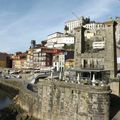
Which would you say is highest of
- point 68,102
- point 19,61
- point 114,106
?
point 19,61

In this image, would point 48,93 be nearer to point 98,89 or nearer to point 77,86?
point 77,86

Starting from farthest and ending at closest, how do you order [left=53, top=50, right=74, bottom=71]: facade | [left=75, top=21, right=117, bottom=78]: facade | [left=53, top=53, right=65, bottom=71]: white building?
1. [left=53, top=53, right=65, bottom=71]: white building
2. [left=53, top=50, right=74, bottom=71]: facade
3. [left=75, top=21, right=117, bottom=78]: facade

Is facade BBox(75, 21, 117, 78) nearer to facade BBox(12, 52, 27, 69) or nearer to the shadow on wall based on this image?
the shadow on wall

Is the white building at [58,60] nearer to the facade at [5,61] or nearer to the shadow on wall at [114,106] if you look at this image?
the facade at [5,61]

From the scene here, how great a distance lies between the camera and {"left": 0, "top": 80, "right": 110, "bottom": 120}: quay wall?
1086 inches

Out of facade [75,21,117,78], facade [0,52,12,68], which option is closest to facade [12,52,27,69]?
facade [0,52,12,68]

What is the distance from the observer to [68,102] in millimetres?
32188

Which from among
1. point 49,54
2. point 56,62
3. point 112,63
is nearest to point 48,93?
point 112,63

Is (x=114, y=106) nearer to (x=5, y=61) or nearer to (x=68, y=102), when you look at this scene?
(x=68, y=102)

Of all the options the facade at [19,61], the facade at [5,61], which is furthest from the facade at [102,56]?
the facade at [5,61]

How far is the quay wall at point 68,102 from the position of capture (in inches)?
1086

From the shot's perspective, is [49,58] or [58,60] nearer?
[58,60]

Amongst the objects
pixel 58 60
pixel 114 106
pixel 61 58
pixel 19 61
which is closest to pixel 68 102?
pixel 114 106

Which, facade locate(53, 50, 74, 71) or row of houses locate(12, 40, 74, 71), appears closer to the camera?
facade locate(53, 50, 74, 71)
